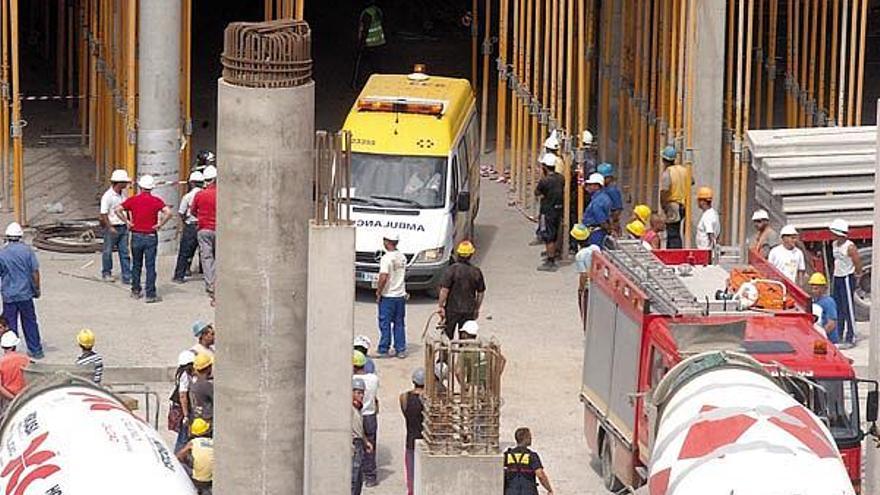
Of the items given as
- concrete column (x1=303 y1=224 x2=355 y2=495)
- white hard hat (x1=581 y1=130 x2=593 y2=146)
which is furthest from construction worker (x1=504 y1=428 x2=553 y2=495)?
white hard hat (x1=581 y1=130 x2=593 y2=146)

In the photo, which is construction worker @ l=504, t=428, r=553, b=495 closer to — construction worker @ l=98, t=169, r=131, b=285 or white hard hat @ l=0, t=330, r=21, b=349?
white hard hat @ l=0, t=330, r=21, b=349

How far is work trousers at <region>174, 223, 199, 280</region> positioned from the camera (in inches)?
1271

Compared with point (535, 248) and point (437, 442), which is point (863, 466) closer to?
point (437, 442)

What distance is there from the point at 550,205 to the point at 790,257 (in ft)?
16.4

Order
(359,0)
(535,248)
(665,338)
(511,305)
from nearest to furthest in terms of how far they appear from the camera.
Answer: (665,338), (511,305), (535,248), (359,0)

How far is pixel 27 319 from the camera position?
29.5m

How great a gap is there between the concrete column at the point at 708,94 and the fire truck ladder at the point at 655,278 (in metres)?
7.81

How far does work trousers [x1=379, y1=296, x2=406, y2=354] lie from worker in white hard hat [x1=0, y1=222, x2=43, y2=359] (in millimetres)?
3650

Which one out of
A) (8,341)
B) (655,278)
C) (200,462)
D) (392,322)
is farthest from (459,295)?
(200,462)

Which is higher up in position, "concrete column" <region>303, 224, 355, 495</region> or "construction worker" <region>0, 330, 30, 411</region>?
"concrete column" <region>303, 224, 355, 495</region>

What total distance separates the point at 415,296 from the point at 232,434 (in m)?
12.3

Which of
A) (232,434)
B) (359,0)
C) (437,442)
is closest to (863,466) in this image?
(437,442)

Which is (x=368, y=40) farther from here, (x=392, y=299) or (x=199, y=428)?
(x=199, y=428)

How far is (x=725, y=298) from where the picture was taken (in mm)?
24703
